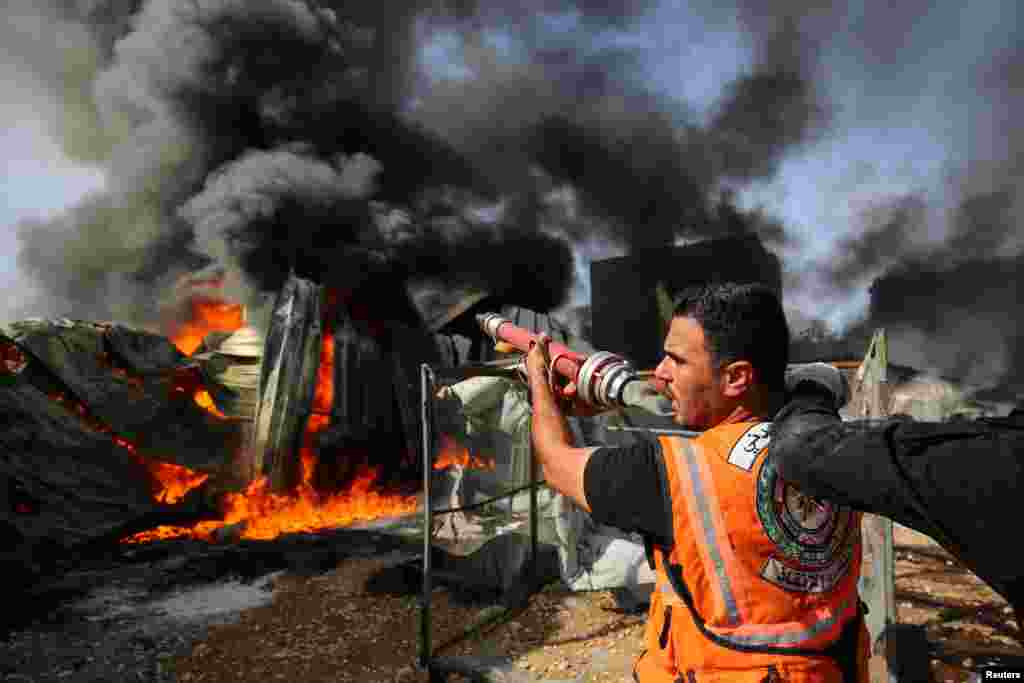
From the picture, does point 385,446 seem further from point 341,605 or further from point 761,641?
point 761,641

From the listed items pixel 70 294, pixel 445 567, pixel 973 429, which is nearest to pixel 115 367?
pixel 445 567

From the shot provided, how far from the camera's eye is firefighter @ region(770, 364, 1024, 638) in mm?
739

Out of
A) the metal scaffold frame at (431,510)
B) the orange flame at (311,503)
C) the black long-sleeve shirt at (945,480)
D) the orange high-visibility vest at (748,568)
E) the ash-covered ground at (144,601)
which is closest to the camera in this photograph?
the black long-sleeve shirt at (945,480)

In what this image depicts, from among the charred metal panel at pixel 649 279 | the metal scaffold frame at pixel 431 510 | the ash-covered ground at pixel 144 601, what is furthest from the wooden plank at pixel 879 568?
the charred metal panel at pixel 649 279

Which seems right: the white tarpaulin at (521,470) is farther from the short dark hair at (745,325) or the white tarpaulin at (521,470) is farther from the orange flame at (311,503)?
the orange flame at (311,503)

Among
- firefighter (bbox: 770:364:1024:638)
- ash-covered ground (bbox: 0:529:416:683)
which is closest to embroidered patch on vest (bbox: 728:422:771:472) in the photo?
firefighter (bbox: 770:364:1024:638)

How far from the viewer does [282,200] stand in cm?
1639

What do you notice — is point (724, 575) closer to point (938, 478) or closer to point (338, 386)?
point (938, 478)

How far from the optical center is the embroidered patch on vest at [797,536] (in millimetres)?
1387

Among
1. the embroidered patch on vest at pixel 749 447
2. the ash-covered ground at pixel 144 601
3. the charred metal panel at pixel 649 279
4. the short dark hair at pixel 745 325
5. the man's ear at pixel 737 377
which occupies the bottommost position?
the ash-covered ground at pixel 144 601

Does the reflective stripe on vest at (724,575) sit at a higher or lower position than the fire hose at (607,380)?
lower

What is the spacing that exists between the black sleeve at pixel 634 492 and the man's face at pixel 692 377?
0.18 m

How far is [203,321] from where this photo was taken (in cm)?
1778

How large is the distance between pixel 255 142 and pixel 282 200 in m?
4.94
